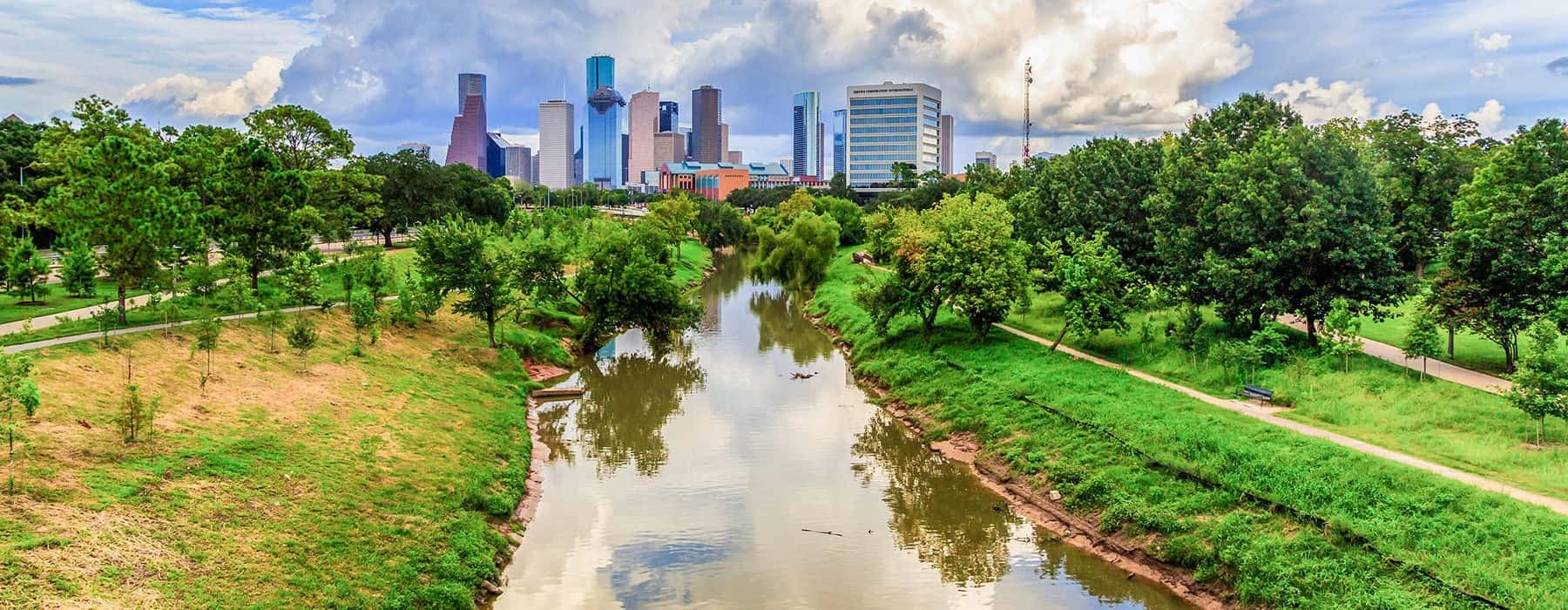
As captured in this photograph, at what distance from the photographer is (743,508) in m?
24.5

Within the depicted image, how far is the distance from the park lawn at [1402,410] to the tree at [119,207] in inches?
1303

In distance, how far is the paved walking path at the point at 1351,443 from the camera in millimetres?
19344

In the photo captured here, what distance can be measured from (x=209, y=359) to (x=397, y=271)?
79.5 feet

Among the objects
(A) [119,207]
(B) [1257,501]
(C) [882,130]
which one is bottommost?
(B) [1257,501]

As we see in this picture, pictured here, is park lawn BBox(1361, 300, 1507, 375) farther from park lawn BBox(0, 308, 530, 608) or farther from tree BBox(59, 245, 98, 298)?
tree BBox(59, 245, 98, 298)

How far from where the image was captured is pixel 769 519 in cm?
2381

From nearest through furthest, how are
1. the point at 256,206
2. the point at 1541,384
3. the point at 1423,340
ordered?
the point at 1541,384
the point at 1423,340
the point at 256,206

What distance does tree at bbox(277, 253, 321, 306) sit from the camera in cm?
3572

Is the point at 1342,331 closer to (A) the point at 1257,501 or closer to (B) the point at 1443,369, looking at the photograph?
(B) the point at 1443,369

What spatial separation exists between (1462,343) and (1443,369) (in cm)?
476

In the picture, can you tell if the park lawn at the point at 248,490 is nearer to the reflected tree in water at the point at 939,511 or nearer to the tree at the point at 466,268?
the tree at the point at 466,268

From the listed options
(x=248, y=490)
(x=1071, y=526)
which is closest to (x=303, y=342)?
(x=248, y=490)

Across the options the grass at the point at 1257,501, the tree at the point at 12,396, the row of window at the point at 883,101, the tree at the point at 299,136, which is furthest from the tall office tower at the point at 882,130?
the tree at the point at 12,396

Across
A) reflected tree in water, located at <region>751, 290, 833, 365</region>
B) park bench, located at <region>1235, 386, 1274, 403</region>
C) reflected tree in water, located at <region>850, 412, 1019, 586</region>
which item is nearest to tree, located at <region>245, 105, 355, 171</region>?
reflected tree in water, located at <region>751, 290, 833, 365</region>
